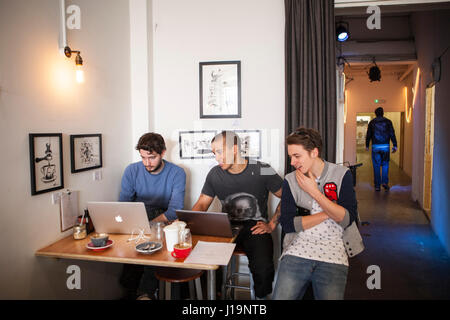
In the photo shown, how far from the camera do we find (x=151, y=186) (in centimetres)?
270

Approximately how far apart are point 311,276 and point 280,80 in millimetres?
1612

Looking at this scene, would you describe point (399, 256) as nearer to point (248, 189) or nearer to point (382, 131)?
point (248, 189)

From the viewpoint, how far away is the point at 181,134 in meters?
3.05

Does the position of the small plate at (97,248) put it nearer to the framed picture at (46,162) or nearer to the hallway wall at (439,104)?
the framed picture at (46,162)

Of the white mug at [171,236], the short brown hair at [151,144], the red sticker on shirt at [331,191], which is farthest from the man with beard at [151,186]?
the red sticker on shirt at [331,191]

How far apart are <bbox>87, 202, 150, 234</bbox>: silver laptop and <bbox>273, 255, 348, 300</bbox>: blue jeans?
870 millimetres

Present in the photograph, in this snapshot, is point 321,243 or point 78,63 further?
point 78,63

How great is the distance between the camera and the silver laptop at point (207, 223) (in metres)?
2.06

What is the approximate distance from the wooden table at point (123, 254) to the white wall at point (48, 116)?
0.12 metres

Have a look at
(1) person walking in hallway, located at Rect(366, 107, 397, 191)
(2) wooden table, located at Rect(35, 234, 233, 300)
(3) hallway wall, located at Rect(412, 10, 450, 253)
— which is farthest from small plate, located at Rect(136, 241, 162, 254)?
(1) person walking in hallway, located at Rect(366, 107, 397, 191)

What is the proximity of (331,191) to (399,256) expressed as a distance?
2.29m

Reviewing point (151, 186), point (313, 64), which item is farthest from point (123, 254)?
point (313, 64)

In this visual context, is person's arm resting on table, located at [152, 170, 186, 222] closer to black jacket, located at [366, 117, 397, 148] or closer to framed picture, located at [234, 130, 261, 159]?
framed picture, located at [234, 130, 261, 159]
